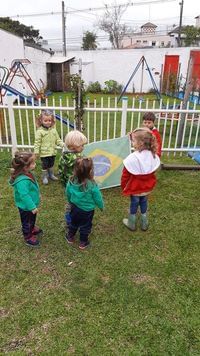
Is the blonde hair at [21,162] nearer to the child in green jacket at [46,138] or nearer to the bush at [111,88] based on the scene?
the child in green jacket at [46,138]

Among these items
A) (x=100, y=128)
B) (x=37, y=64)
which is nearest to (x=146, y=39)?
(x=37, y=64)

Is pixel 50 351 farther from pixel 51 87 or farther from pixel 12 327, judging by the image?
pixel 51 87

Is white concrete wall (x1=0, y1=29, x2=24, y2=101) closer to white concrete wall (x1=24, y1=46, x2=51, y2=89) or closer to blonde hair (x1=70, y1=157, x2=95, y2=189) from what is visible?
white concrete wall (x1=24, y1=46, x2=51, y2=89)

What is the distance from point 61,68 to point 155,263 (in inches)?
860

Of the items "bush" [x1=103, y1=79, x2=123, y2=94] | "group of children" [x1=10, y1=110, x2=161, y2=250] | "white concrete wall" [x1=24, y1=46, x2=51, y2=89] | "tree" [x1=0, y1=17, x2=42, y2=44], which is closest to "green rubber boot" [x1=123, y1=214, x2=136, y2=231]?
"group of children" [x1=10, y1=110, x2=161, y2=250]

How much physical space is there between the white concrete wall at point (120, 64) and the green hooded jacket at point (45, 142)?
18764mm

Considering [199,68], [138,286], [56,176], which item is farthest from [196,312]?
[199,68]

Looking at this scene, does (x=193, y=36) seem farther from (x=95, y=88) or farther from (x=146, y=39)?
(x=146, y=39)

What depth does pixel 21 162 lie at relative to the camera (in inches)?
111

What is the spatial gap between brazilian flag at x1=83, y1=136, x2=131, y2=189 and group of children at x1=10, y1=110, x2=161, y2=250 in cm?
90

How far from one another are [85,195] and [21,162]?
2.29ft

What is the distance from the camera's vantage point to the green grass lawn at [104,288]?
2.19 metres

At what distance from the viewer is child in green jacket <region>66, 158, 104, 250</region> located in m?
2.75

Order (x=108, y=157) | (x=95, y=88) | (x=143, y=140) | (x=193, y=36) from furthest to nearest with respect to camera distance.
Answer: (x=193, y=36), (x=95, y=88), (x=108, y=157), (x=143, y=140)
